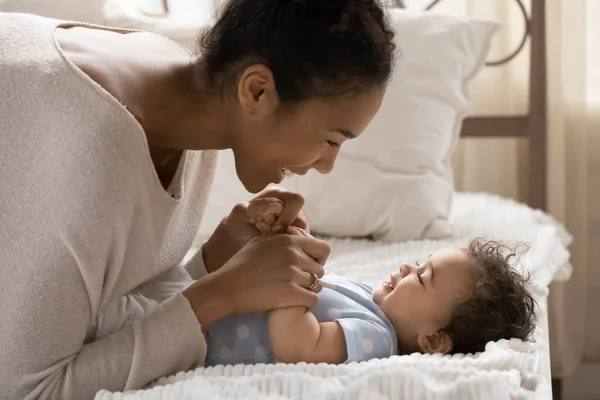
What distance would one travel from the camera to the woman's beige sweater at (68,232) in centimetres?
112

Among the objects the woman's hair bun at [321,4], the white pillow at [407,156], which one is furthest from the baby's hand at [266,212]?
the white pillow at [407,156]

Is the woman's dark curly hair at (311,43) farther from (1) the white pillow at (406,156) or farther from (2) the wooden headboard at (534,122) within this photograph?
(2) the wooden headboard at (534,122)

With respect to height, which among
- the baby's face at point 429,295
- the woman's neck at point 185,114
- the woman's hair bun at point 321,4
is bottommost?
the baby's face at point 429,295

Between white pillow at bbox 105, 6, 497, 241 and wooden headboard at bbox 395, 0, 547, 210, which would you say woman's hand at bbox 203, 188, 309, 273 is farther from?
wooden headboard at bbox 395, 0, 547, 210

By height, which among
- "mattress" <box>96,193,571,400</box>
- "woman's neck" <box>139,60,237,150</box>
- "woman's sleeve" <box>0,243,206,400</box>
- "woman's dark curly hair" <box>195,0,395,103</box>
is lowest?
"mattress" <box>96,193,571,400</box>

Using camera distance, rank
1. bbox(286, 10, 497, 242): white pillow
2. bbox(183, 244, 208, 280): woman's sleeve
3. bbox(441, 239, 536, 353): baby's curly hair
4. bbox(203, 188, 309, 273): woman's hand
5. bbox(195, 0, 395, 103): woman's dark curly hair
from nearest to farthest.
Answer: bbox(195, 0, 395, 103): woman's dark curly hair
bbox(441, 239, 536, 353): baby's curly hair
bbox(203, 188, 309, 273): woman's hand
bbox(183, 244, 208, 280): woman's sleeve
bbox(286, 10, 497, 242): white pillow

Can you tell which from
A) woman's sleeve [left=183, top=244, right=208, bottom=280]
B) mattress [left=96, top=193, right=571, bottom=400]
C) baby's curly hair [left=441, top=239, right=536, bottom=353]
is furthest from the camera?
woman's sleeve [left=183, top=244, right=208, bottom=280]

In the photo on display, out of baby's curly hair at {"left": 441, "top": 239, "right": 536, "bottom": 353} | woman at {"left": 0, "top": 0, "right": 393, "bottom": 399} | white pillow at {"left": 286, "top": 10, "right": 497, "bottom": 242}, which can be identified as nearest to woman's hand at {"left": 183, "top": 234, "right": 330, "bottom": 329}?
woman at {"left": 0, "top": 0, "right": 393, "bottom": 399}

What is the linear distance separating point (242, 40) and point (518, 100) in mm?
1508

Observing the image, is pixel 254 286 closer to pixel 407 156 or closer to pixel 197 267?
pixel 197 267

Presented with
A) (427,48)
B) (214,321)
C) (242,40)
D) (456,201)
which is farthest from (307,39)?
Answer: (456,201)

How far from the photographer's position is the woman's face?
124 cm

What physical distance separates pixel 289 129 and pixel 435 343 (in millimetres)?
386

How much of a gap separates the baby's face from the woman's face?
0.73 feet
